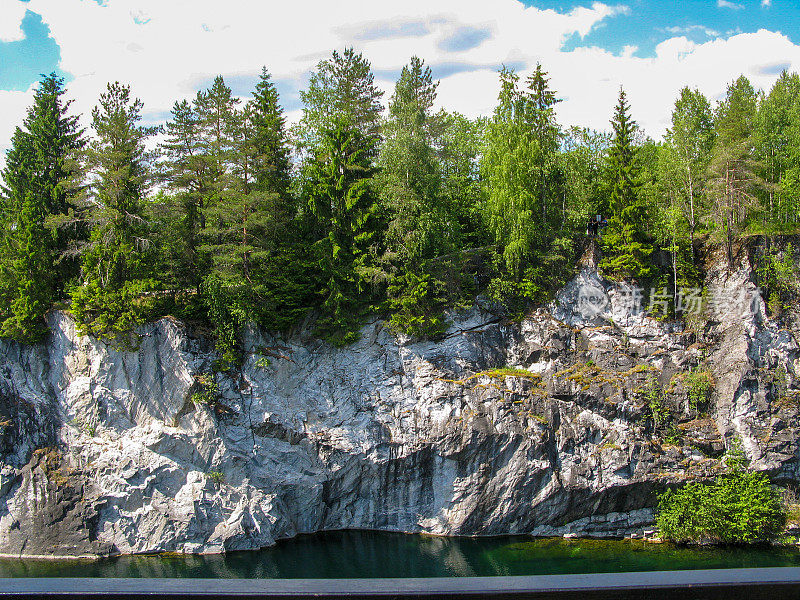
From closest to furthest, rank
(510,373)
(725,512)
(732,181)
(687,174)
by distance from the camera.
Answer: (725,512), (510,373), (732,181), (687,174)

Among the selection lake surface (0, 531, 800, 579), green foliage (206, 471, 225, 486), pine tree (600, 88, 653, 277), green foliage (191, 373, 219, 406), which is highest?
pine tree (600, 88, 653, 277)

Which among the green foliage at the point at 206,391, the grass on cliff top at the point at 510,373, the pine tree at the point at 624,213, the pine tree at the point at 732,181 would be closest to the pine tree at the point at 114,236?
the green foliage at the point at 206,391

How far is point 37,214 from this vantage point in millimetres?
26344

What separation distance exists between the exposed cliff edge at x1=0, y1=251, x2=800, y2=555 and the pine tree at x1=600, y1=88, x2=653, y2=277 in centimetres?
261

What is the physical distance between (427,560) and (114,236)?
18.5 meters

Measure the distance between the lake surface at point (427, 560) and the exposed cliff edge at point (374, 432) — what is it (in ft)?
2.50

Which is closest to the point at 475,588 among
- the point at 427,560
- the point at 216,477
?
the point at 427,560

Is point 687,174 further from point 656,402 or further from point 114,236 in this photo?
point 114,236

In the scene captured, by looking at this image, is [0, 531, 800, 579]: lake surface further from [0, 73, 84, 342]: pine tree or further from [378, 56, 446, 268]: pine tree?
[378, 56, 446, 268]: pine tree

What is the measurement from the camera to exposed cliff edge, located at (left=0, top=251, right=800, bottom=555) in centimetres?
2412

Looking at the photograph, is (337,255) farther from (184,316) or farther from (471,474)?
(471,474)

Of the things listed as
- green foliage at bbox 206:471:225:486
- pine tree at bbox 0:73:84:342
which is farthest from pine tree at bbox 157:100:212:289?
green foliage at bbox 206:471:225:486

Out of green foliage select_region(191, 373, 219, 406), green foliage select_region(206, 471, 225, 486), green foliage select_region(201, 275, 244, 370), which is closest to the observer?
green foliage select_region(206, 471, 225, 486)

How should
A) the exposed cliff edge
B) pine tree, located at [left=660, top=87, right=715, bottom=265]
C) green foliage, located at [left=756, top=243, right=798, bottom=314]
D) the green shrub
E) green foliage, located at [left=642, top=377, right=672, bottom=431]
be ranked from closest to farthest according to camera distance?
1. the green shrub
2. the exposed cliff edge
3. green foliage, located at [left=642, top=377, right=672, bottom=431]
4. green foliage, located at [left=756, top=243, right=798, bottom=314]
5. pine tree, located at [left=660, top=87, right=715, bottom=265]
